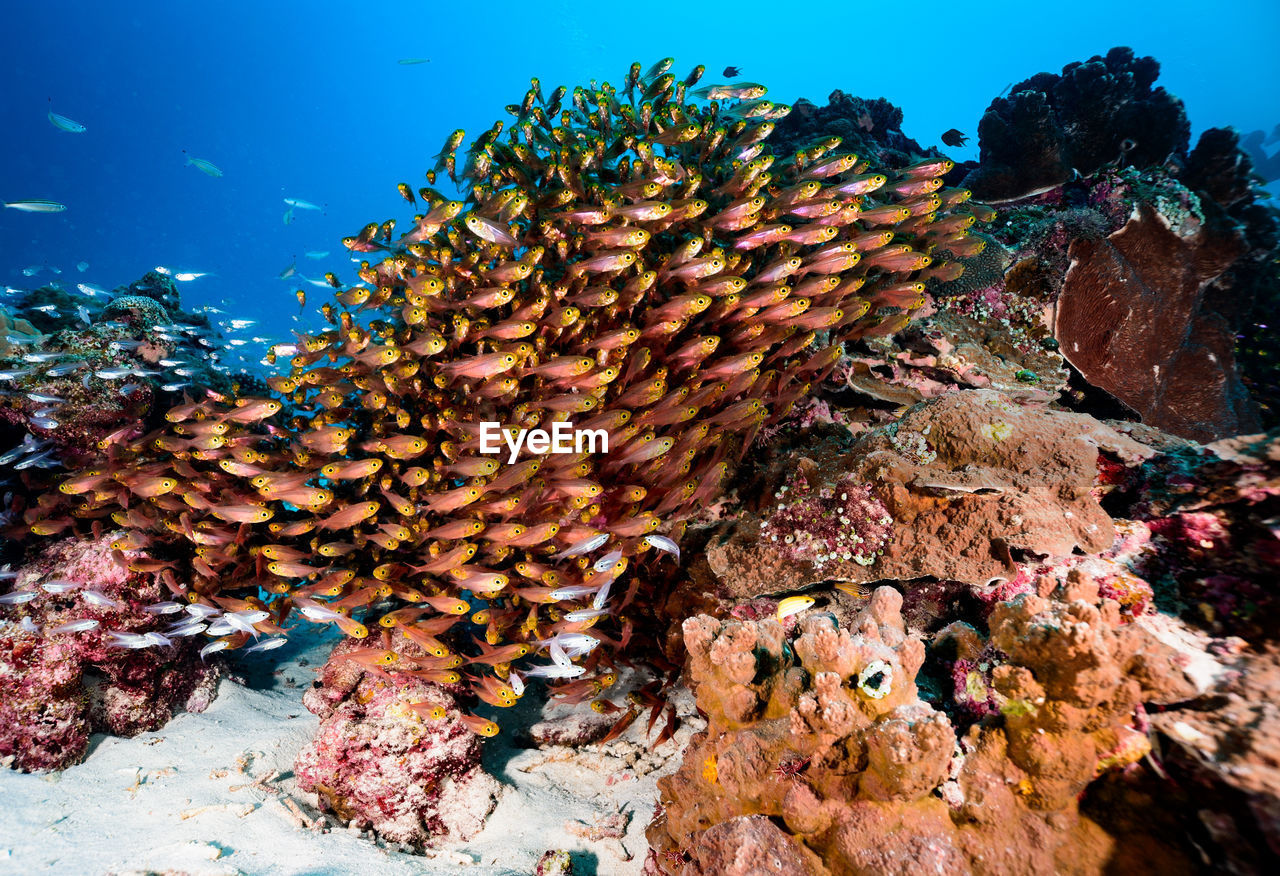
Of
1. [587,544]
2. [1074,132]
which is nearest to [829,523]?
[587,544]

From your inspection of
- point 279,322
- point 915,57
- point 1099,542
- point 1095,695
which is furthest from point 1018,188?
point 915,57

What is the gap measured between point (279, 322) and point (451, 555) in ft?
311

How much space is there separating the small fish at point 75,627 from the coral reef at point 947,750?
5.26 meters

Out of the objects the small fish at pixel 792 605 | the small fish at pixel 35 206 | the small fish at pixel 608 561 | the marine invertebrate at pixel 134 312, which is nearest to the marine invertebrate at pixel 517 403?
the small fish at pixel 608 561

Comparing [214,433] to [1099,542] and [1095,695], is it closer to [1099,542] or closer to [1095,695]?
[1095,695]

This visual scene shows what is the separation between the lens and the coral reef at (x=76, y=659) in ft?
14.2

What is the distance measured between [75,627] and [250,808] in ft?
7.67

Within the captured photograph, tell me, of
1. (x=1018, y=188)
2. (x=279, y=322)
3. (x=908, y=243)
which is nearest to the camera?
(x=908, y=243)

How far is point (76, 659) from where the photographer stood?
14.9 feet

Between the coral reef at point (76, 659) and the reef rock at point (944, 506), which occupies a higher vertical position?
the reef rock at point (944, 506)

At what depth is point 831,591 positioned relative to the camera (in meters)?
4.21

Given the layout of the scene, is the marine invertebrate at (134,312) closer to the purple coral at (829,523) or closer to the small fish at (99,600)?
the small fish at (99,600)

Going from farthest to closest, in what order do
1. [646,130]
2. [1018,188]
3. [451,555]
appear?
[1018,188] → [646,130] → [451,555]

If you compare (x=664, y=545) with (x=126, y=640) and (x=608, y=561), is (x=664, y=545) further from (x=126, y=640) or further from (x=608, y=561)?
(x=126, y=640)
